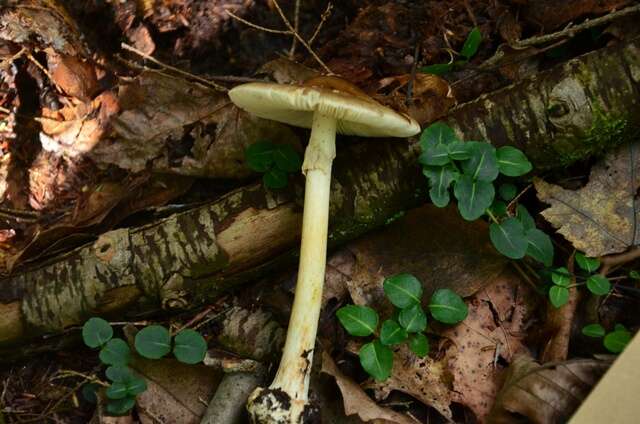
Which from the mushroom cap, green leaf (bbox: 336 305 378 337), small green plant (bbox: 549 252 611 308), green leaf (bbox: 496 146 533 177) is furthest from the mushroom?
small green plant (bbox: 549 252 611 308)

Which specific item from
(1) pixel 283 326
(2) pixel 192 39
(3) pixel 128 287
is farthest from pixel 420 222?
(2) pixel 192 39

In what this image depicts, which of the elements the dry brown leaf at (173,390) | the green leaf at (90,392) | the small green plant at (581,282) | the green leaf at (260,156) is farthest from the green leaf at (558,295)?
the green leaf at (90,392)

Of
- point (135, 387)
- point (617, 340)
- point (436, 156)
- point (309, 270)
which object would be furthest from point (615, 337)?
point (135, 387)

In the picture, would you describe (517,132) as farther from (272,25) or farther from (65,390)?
(65,390)

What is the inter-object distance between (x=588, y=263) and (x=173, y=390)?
1.88 meters

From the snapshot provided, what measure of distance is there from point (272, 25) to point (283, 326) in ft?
5.59

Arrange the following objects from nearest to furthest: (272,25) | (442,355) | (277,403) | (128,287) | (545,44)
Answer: (277,403)
(442,355)
(128,287)
(545,44)
(272,25)

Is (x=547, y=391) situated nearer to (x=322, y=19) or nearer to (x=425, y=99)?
(x=425, y=99)

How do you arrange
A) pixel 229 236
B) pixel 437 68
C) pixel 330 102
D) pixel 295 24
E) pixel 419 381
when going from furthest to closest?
pixel 295 24 → pixel 437 68 → pixel 229 236 → pixel 419 381 → pixel 330 102

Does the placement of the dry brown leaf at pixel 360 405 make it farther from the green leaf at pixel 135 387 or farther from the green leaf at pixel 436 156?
the green leaf at pixel 436 156

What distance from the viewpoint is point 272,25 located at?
3.38 m

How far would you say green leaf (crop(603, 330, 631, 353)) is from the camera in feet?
7.77

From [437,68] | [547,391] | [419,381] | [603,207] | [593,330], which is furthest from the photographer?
[437,68]

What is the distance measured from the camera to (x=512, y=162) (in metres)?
2.57
